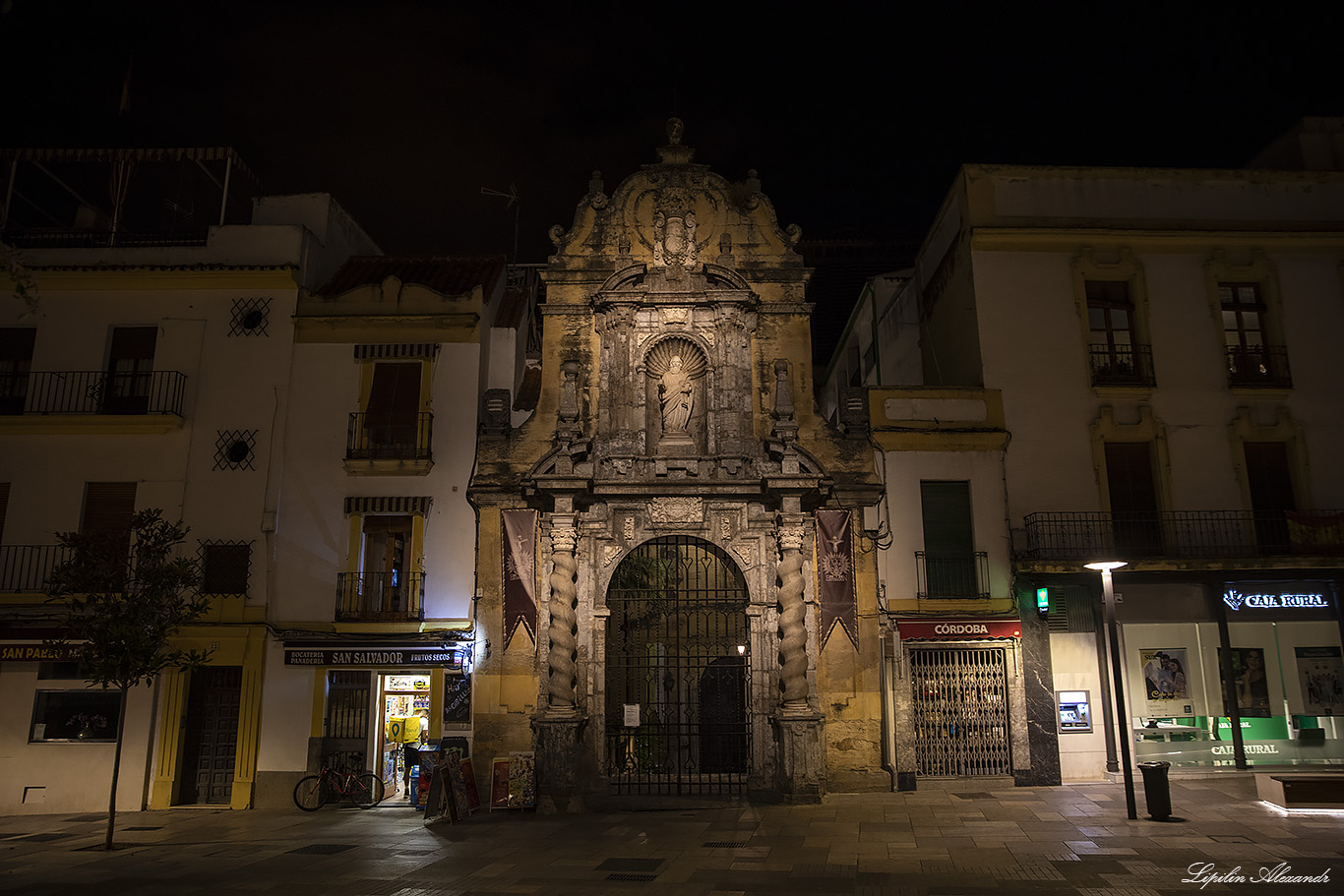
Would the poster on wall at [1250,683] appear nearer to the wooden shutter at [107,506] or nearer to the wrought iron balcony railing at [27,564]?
the wooden shutter at [107,506]

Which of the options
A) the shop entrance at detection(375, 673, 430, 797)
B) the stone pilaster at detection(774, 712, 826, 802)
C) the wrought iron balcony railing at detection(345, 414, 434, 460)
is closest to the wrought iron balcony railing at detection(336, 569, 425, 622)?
the shop entrance at detection(375, 673, 430, 797)

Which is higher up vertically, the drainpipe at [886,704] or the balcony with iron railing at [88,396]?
the balcony with iron railing at [88,396]

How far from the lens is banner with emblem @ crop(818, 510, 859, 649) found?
1734cm

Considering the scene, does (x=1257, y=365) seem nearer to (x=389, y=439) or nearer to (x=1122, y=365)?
(x=1122, y=365)

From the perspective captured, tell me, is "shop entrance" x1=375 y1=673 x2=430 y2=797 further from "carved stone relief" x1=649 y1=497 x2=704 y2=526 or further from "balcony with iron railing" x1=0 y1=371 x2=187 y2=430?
"balcony with iron railing" x1=0 y1=371 x2=187 y2=430

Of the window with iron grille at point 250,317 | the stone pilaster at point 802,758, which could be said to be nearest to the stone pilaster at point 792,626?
the stone pilaster at point 802,758

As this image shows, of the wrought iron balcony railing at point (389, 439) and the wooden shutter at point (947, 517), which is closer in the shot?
the wooden shutter at point (947, 517)

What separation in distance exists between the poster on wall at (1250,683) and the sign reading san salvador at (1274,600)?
2.92 feet

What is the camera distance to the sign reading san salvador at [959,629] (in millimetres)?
17188

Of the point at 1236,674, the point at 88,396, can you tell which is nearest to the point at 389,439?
the point at 88,396

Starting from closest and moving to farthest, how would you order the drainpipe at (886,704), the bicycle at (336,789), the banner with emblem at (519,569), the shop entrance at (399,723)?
the bicycle at (336,789)
the drainpipe at (886,704)
the banner with emblem at (519,569)
the shop entrance at (399,723)

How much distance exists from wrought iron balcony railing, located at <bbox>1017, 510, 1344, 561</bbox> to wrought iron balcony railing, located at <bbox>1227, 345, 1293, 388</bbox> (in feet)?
9.71

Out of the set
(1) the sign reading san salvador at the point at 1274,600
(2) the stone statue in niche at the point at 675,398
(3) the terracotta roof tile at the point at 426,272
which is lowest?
(1) the sign reading san salvador at the point at 1274,600

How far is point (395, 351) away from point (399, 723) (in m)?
7.85
